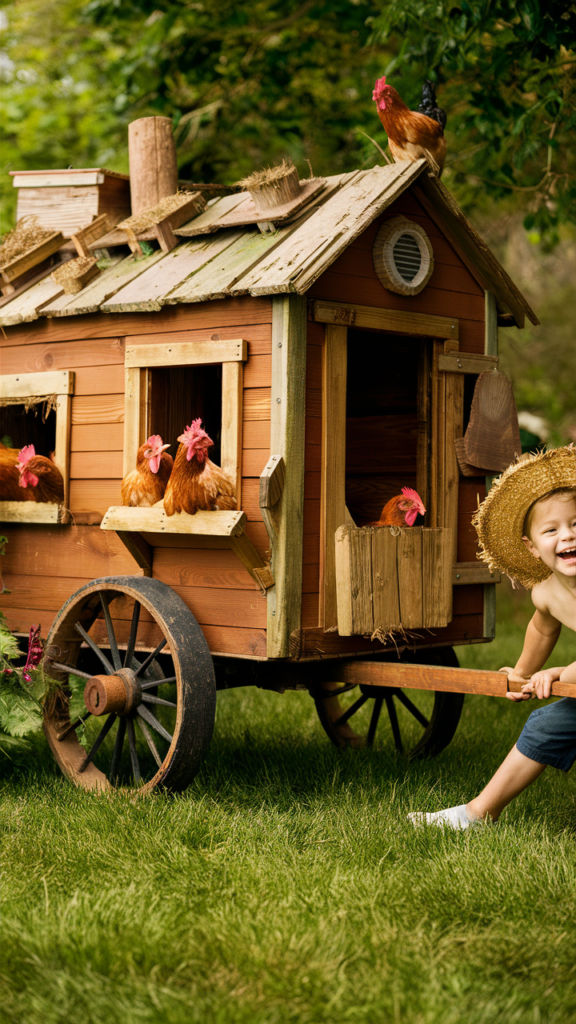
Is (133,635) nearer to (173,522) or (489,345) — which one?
(173,522)

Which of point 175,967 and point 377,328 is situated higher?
point 377,328

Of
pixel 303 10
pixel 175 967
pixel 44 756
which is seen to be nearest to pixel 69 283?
pixel 44 756

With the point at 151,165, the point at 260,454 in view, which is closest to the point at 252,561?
the point at 260,454

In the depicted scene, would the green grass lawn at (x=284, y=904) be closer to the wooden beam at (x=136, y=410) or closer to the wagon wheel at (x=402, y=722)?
the wagon wheel at (x=402, y=722)

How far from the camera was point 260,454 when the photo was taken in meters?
4.37

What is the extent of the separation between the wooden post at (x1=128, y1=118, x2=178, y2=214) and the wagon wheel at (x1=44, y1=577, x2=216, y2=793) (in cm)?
225

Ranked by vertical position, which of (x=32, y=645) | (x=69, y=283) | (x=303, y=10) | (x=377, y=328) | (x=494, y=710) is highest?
(x=303, y=10)

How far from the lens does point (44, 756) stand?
5.52 meters

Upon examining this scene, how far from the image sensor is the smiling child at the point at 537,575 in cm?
374

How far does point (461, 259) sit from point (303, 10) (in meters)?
5.10

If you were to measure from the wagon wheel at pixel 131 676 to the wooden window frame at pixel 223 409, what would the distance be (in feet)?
1.00

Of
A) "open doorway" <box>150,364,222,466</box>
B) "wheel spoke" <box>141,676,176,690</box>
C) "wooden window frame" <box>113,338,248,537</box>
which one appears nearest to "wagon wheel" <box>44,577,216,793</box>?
"wheel spoke" <box>141,676,176,690</box>

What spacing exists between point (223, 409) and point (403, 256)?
1.11 metres

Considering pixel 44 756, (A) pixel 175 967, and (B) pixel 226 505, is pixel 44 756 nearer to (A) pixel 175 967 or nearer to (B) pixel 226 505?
(B) pixel 226 505
